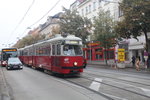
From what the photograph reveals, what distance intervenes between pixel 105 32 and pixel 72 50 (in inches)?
721

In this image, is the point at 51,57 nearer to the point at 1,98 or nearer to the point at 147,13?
the point at 1,98

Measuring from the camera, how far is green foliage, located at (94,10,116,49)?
117ft

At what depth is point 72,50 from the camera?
18203 millimetres

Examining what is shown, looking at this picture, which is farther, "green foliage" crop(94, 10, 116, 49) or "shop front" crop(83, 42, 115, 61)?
"shop front" crop(83, 42, 115, 61)

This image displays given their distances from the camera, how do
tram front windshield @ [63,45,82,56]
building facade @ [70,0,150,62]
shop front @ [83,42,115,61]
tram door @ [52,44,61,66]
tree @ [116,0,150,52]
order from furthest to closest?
shop front @ [83,42,115,61] → building facade @ [70,0,150,62] → tree @ [116,0,150,52] → tram door @ [52,44,61,66] → tram front windshield @ [63,45,82,56]

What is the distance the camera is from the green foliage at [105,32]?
117ft

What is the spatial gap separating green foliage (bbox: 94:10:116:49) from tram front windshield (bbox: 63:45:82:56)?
17712 mm

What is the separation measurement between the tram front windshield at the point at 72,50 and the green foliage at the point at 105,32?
697 inches

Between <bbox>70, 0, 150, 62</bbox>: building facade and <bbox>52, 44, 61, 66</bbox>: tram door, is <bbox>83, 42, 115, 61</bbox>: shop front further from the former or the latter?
<bbox>52, 44, 61, 66</bbox>: tram door

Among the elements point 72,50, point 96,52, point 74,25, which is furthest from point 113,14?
point 72,50

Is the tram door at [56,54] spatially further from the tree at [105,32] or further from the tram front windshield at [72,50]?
the tree at [105,32]

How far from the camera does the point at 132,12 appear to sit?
27.5 m

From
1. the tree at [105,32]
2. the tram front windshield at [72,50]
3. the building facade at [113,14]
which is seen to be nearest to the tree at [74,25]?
the building facade at [113,14]

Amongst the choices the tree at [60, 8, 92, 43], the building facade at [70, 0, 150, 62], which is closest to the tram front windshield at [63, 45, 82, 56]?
the building facade at [70, 0, 150, 62]
